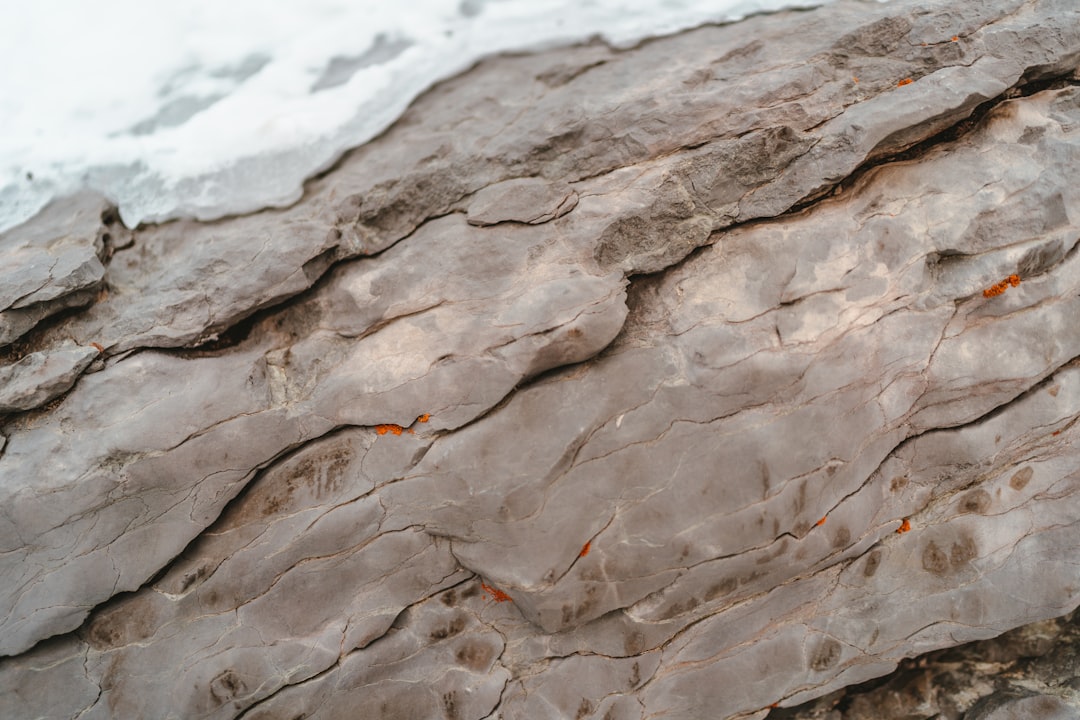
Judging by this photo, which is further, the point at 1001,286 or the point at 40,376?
the point at 1001,286

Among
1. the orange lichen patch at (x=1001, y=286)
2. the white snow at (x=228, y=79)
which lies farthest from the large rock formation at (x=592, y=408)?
the white snow at (x=228, y=79)

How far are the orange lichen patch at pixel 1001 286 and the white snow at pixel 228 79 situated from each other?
6.16 feet

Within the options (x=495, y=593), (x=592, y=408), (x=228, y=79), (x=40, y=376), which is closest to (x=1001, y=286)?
(x=592, y=408)

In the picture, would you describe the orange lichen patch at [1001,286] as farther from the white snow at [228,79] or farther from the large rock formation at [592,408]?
the white snow at [228,79]

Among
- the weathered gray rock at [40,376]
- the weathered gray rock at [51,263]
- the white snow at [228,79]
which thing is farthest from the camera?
the white snow at [228,79]

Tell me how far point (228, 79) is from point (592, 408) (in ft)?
9.43

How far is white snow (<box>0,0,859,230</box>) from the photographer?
4.08m

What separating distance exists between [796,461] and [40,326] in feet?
12.5

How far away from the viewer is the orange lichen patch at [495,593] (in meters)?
3.69

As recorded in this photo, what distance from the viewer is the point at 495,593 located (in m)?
3.71

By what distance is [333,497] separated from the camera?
3.60m

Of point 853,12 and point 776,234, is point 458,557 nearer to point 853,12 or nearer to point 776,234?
point 776,234

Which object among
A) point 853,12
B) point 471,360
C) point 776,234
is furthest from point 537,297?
point 853,12

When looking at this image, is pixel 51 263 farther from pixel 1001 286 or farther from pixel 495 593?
pixel 1001 286
